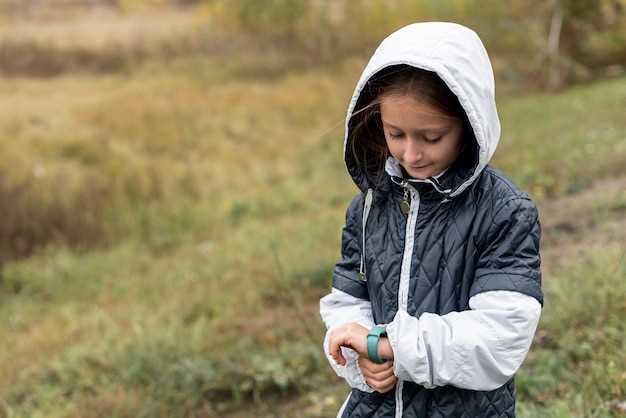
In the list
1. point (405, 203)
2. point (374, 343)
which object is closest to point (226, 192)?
point (405, 203)

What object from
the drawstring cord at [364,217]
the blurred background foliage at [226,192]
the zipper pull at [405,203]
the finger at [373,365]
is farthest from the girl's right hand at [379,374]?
the blurred background foliage at [226,192]

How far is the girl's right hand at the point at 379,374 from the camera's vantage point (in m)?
1.65

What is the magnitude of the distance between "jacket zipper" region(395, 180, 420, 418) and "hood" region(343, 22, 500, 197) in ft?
0.22


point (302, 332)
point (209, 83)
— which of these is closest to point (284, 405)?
point (302, 332)

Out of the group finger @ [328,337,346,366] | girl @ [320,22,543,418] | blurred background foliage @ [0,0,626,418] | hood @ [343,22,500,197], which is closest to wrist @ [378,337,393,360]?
girl @ [320,22,543,418]

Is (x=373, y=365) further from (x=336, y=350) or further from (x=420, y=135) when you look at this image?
(x=420, y=135)

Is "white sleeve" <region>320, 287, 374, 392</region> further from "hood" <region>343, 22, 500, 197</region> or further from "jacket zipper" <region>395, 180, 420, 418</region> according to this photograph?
"hood" <region>343, 22, 500, 197</region>

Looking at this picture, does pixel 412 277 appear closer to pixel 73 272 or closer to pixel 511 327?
pixel 511 327

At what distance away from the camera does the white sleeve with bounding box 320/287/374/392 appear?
5.86 feet

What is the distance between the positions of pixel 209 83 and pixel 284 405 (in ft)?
37.8

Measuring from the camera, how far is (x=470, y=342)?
1.54 metres

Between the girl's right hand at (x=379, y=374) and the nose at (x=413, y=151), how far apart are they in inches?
18.7

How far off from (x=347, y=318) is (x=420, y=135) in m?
0.52

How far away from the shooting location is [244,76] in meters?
15.5
